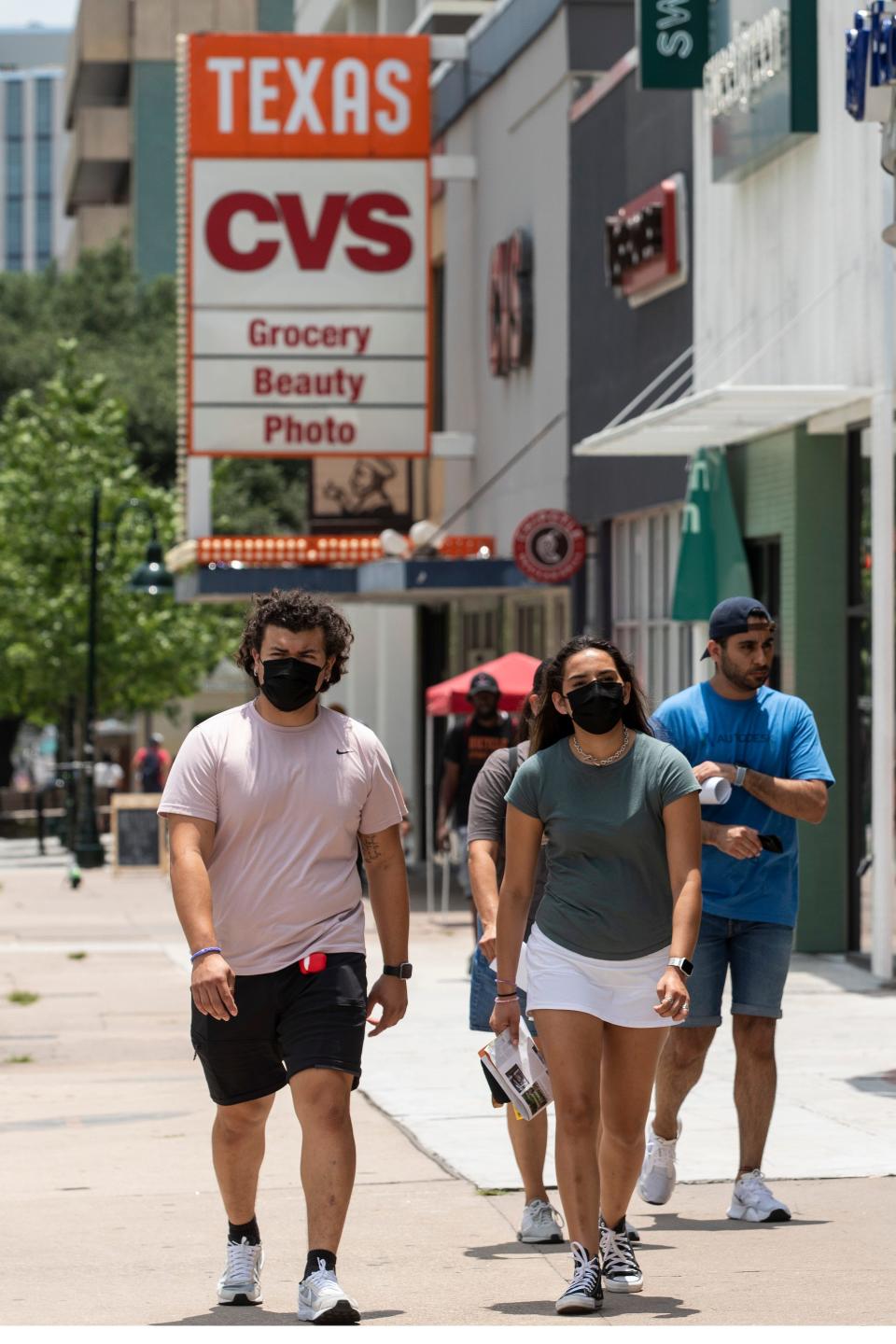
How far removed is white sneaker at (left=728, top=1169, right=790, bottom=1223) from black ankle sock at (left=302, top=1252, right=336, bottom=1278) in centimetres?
201

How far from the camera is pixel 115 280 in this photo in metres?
60.9

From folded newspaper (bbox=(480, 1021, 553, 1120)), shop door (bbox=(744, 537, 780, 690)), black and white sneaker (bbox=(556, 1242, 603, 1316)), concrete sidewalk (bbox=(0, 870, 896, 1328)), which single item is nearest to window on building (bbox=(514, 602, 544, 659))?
shop door (bbox=(744, 537, 780, 690))

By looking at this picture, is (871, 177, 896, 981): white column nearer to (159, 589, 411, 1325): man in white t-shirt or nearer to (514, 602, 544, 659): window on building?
(159, 589, 411, 1325): man in white t-shirt

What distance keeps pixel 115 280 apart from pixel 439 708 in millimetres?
41873

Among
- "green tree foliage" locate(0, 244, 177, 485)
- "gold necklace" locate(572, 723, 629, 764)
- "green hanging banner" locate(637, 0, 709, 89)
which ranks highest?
"green tree foliage" locate(0, 244, 177, 485)

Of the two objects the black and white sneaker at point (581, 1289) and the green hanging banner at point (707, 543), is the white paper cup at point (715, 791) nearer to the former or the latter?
the black and white sneaker at point (581, 1289)

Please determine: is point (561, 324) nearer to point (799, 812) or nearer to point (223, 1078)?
point (799, 812)

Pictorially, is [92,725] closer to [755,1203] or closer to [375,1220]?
[375,1220]

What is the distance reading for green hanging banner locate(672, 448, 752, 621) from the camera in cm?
1788

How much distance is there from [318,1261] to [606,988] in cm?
107

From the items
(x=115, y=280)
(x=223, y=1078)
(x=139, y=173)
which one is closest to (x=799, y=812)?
(x=223, y=1078)

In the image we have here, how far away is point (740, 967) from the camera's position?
Answer: 27.1 ft

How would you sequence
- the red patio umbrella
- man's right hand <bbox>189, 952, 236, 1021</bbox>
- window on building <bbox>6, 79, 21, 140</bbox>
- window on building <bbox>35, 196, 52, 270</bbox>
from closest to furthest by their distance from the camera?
man's right hand <bbox>189, 952, 236, 1021</bbox> < the red patio umbrella < window on building <bbox>6, 79, 21, 140</bbox> < window on building <bbox>35, 196, 52, 270</bbox>

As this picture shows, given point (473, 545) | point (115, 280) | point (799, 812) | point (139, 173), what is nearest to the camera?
point (799, 812)
